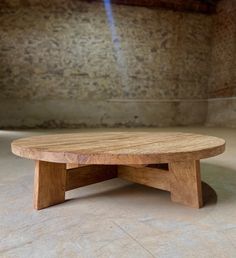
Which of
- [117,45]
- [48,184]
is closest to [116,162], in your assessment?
[48,184]

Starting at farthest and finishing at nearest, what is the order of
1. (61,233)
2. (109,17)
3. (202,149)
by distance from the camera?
1. (109,17)
2. (202,149)
3. (61,233)

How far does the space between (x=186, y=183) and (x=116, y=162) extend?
1.77 feet

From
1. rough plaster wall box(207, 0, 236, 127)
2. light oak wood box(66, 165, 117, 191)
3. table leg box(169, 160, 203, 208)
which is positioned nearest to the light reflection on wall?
rough plaster wall box(207, 0, 236, 127)

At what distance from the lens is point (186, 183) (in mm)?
1607

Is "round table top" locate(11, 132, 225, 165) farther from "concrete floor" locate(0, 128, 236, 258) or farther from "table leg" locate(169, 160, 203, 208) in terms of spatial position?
"concrete floor" locate(0, 128, 236, 258)

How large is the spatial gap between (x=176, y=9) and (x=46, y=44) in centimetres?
385

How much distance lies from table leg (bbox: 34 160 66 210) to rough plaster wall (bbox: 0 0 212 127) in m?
5.94

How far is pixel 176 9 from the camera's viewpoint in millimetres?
7988

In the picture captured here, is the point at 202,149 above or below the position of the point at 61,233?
above

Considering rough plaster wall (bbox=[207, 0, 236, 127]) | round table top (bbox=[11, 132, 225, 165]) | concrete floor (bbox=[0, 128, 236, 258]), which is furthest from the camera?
rough plaster wall (bbox=[207, 0, 236, 127])

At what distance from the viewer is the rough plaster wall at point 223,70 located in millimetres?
7668

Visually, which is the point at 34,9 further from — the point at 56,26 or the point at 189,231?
the point at 189,231

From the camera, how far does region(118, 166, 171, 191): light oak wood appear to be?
1.70 meters

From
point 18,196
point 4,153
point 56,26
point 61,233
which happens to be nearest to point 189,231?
point 61,233
